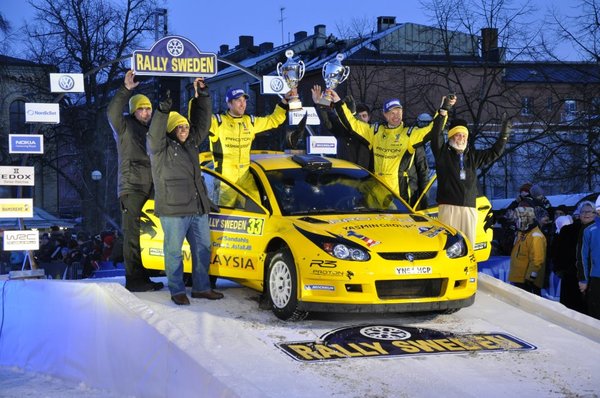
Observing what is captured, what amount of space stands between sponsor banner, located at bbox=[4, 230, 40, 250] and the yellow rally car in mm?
3726

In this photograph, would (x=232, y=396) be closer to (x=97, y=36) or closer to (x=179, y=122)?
(x=179, y=122)

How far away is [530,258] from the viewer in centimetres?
1229

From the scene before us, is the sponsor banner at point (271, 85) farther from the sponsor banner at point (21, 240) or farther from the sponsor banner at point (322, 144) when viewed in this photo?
the sponsor banner at point (21, 240)

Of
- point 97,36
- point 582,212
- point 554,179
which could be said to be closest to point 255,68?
point 97,36

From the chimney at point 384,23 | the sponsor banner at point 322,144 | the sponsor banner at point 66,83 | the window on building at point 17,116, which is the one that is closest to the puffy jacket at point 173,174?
the sponsor banner at point 322,144

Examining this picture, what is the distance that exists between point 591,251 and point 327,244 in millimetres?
3462

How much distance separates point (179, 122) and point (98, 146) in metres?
36.6

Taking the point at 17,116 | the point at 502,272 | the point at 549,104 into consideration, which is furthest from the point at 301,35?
the point at 502,272

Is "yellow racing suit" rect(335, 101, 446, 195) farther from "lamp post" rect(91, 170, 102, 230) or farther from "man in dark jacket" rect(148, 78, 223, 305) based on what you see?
"lamp post" rect(91, 170, 102, 230)

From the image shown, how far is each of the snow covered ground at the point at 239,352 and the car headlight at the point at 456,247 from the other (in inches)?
26.3

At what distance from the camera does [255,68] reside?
221ft

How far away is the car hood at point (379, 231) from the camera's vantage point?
791 cm

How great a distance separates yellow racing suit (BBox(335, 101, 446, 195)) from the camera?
10.3 metres

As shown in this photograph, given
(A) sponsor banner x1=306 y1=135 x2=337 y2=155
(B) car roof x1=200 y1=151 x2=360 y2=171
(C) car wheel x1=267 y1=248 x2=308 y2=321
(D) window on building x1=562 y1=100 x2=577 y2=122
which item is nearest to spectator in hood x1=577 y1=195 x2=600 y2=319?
(B) car roof x1=200 y1=151 x2=360 y2=171
